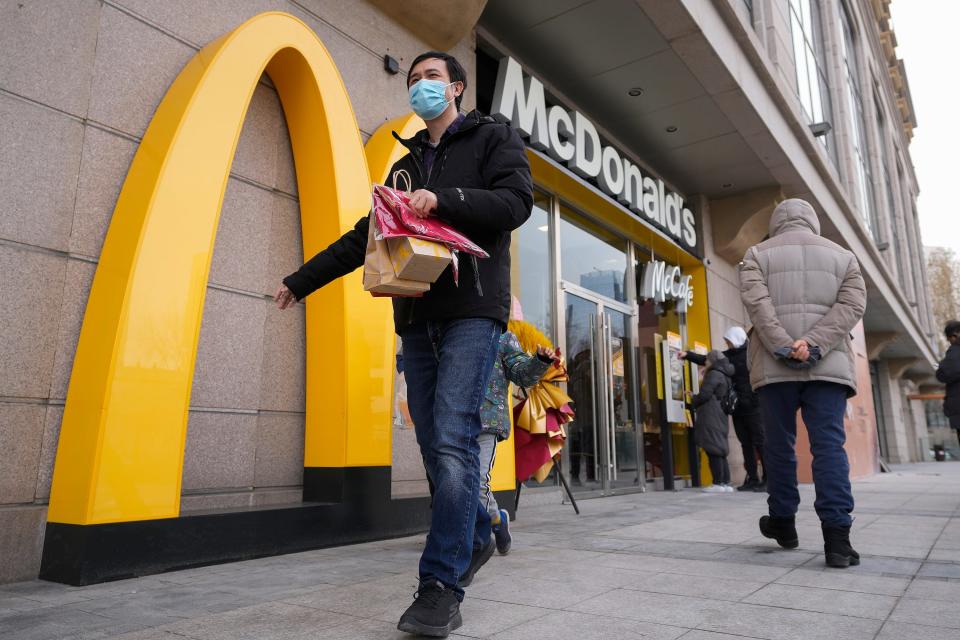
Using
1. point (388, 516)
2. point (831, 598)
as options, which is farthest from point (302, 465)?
point (831, 598)

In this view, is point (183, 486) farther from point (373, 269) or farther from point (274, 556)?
point (373, 269)

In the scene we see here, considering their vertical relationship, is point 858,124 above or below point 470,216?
above

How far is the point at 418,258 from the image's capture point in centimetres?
193

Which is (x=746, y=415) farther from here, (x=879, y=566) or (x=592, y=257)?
(x=879, y=566)

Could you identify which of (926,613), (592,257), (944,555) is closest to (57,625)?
(926,613)

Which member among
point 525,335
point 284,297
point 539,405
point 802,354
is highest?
point 525,335

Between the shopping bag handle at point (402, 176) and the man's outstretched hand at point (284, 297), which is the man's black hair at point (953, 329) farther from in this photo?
the man's outstretched hand at point (284, 297)

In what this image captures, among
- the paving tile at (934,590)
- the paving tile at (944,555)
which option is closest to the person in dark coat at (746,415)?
the paving tile at (944,555)

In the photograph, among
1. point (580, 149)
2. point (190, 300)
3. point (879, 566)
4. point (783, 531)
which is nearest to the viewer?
point (879, 566)

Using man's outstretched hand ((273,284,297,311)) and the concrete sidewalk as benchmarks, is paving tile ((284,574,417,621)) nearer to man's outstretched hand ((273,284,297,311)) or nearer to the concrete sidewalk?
the concrete sidewalk

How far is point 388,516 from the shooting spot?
4191 millimetres

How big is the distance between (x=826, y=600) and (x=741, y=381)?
6.75 m

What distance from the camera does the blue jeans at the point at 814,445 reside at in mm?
3127

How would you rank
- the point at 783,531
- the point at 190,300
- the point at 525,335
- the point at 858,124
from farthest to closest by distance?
the point at 858,124
the point at 525,335
the point at 783,531
the point at 190,300
